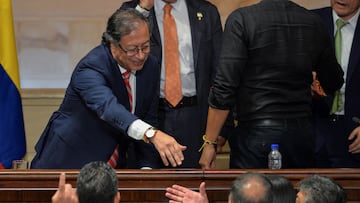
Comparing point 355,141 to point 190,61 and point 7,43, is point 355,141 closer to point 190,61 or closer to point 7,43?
point 190,61

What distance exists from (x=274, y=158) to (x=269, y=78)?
371mm

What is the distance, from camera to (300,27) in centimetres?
367

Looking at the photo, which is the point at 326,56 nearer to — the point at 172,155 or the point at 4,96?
the point at 172,155

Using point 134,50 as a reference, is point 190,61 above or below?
below

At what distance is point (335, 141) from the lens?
4.21 metres

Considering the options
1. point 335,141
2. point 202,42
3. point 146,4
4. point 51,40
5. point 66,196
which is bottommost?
point 335,141

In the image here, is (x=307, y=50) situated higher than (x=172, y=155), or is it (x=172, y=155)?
(x=307, y=50)

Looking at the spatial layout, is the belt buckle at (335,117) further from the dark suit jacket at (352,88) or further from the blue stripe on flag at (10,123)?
the blue stripe on flag at (10,123)

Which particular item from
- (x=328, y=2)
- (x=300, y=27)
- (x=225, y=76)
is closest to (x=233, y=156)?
(x=225, y=76)

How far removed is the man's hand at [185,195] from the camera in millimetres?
3232

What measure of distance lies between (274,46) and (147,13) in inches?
33.1

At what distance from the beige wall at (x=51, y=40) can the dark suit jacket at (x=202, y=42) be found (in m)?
1.04

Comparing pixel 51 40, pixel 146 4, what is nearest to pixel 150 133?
pixel 146 4

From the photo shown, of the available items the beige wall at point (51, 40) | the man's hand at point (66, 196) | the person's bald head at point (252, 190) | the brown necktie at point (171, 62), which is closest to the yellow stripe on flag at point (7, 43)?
the beige wall at point (51, 40)
